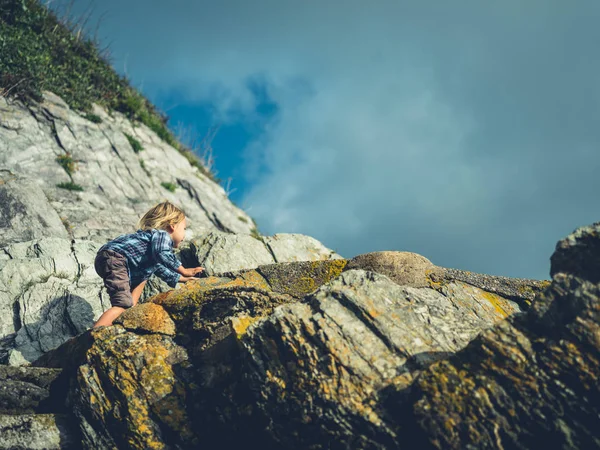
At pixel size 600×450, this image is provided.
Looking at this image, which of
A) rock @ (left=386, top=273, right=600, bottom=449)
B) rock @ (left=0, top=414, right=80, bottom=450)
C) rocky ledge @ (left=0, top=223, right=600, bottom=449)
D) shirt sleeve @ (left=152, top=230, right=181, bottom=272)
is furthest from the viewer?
shirt sleeve @ (left=152, top=230, right=181, bottom=272)

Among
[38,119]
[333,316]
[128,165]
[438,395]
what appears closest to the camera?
[438,395]

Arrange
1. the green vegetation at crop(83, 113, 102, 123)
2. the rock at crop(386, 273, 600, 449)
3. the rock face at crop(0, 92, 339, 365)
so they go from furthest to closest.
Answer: the green vegetation at crop(83, 113, 102, 123)
the rock face at crop(0, 92, 339, 365)
the rock at crop(386, 273, 600, 449)

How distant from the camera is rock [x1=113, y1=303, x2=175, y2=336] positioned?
7.06 m

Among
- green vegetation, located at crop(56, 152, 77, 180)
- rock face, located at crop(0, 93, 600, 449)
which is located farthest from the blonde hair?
green vegetation, located at crop(56, 152, 77, 180)

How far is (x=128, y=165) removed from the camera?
20.8 metres

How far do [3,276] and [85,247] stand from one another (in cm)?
205

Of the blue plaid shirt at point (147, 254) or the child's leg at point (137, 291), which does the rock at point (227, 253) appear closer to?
the blue plaid shirt at point (147, 254)

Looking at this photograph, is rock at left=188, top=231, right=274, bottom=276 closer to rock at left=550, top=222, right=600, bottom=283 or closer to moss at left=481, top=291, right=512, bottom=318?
moss at left=481, top=291, right=512, bottom=318

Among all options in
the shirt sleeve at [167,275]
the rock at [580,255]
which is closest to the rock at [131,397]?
the shirt sleeve at [167,275]

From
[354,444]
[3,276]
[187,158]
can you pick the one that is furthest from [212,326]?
[187,158]

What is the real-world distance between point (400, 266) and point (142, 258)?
17.1 feet

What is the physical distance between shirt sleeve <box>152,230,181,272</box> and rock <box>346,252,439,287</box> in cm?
368

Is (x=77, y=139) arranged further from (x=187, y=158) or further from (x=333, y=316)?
(x=333, y=316)

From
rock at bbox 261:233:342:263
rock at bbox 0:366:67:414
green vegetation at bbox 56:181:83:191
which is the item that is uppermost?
green vegetation at bbox 56:181:83:191
